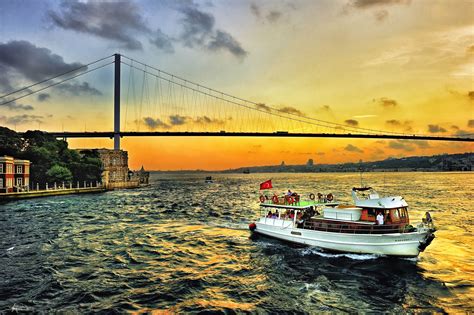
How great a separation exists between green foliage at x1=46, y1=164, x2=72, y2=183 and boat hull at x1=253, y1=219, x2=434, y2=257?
67193 millimetres

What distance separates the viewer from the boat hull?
20094 millimetres

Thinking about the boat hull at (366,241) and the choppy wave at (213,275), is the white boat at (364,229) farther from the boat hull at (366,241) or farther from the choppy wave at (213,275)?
the choppy wave at (213,275)

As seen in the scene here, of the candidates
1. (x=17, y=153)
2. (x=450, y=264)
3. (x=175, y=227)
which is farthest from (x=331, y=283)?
(x=17, y=153)

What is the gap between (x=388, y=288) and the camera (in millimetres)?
16250

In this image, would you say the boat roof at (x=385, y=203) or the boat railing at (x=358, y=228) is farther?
the boat roof at (x=385, y=203)

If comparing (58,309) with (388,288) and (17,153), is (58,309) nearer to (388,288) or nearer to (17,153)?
(388,288)

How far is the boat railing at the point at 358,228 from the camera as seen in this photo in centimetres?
2073

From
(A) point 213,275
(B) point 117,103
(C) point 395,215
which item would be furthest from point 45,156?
(C) point 395,215

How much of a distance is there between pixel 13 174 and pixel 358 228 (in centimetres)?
6634

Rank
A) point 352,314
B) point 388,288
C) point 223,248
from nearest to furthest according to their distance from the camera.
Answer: point 352,314
point 388,288
point 223,248

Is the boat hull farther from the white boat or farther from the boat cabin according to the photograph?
the boat cabin

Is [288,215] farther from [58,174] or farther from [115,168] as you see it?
[115,168]

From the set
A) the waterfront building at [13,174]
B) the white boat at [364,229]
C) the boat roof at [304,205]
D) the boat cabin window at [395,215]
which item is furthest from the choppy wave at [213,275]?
the waterfront building at [13,174]

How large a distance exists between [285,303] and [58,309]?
9.56 m
